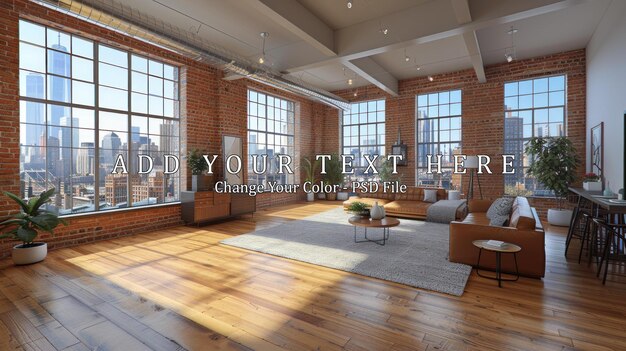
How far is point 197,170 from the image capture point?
6512mm

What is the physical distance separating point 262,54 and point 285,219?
382cm

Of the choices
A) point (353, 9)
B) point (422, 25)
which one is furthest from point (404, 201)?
point (353, 9)

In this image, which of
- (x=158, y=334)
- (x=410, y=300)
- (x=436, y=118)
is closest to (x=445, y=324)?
(x=410, y=300)

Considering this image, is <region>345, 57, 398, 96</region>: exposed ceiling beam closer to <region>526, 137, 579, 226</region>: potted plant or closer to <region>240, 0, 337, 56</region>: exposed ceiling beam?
<region>240, 0, 337, 56</region>: exposed ceiling beam

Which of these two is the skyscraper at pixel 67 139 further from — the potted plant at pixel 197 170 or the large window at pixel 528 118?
the large window at pixel 528 118

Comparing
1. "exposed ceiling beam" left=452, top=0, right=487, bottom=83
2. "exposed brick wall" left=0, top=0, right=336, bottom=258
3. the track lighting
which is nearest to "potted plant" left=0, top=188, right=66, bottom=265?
"exposed brick wall" left=0, top=0, right=336, bottom=258

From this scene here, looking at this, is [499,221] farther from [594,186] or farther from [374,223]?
[594,186]

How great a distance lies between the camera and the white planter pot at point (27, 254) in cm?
394

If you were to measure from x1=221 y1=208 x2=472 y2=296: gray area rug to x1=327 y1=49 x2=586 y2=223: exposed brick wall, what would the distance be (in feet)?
10.1

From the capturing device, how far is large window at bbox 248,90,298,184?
873 centimetres

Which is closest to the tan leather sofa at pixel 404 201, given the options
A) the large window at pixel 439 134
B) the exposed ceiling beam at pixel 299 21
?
the large window at pixel 439 134

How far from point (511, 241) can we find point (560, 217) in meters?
4.05

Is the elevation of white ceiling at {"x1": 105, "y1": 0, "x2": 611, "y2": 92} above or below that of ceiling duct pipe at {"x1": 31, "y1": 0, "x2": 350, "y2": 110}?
above

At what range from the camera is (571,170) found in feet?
20.6
